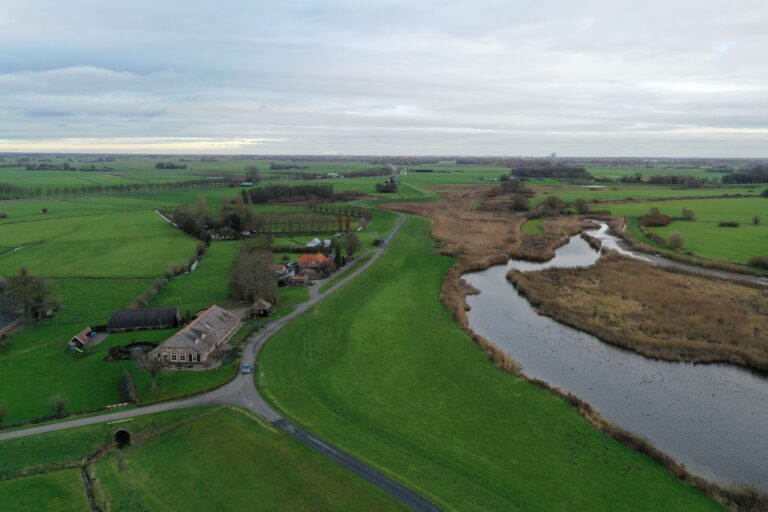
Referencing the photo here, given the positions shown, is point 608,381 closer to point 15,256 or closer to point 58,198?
point 15,256

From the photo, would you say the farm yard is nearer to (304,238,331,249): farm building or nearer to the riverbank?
(304,238,331,249): farm building

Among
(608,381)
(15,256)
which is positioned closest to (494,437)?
(608,381)

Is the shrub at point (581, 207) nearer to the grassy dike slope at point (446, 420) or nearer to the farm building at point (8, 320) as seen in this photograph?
the grassy dike slope at point (446, 420)

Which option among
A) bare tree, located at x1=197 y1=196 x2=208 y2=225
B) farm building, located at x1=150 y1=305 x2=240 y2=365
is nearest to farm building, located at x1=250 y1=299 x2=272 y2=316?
farm building, located at x1=150 y1=305 x2=240 y2=365

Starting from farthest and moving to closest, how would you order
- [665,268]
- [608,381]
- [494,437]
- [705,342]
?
[665,268]
[705,342]
[608,381]
[494,437]

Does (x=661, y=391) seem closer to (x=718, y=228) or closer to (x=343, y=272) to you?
(x=343, y=272)

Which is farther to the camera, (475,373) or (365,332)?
(365,332)
